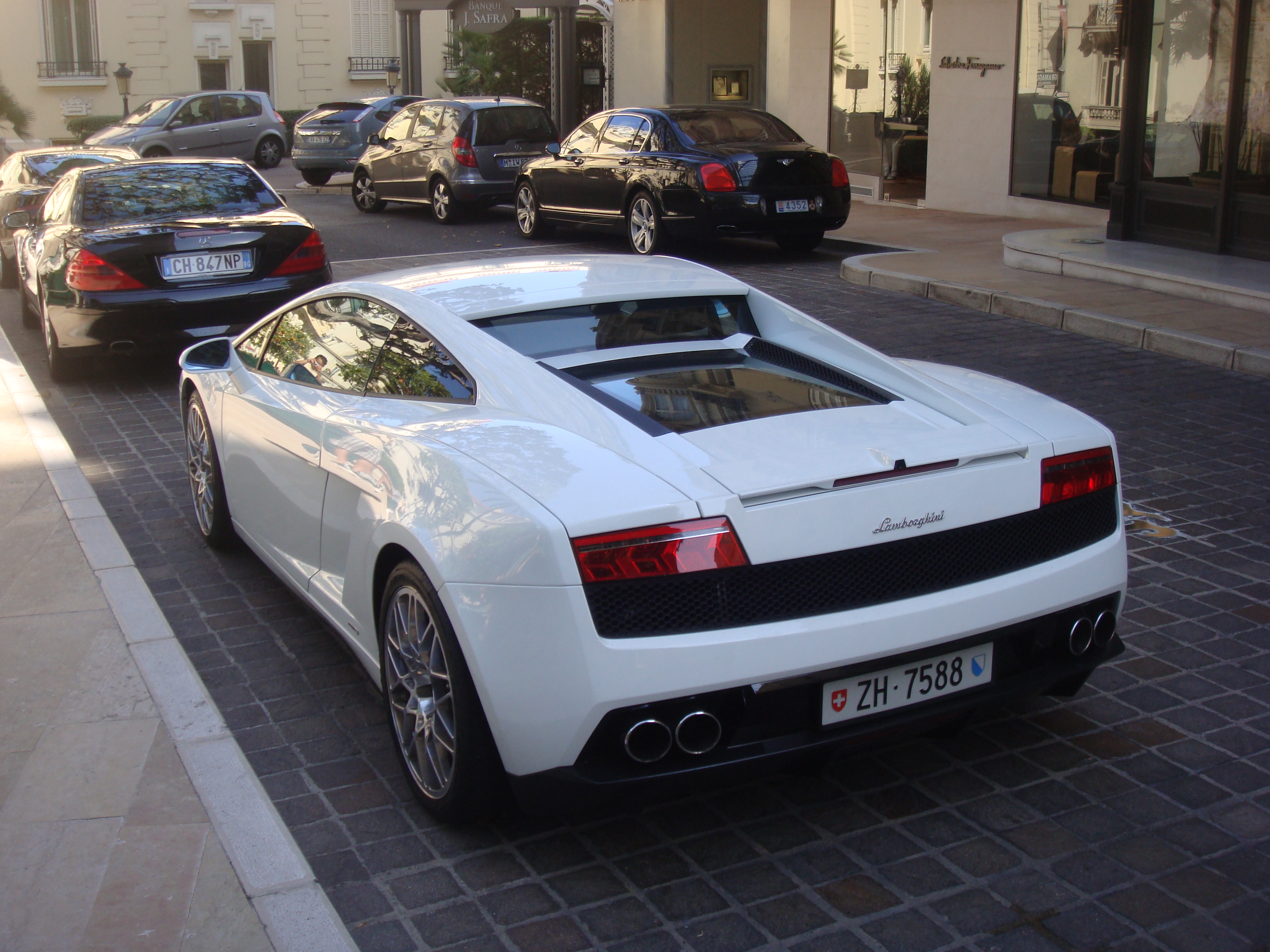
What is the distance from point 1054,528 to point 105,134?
3247 centimetres

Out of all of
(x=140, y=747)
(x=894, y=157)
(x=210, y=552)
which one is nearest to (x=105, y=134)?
(x=894, y=157)

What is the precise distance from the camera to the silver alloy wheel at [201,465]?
221 inches

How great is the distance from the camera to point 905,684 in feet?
10.5

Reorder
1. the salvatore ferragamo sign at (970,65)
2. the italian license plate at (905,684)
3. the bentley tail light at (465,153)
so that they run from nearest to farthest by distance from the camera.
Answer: the italian license plate at (905,684), the salvatore ferragamo sign at (970,65), the bentley tail light at (465,153)

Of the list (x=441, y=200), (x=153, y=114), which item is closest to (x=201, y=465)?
(x=441, y=200)

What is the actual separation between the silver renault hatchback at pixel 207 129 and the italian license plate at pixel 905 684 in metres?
30.5

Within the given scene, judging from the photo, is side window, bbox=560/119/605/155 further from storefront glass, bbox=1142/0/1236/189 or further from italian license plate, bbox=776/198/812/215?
storefront glass, bbox=1142/0/1236/189

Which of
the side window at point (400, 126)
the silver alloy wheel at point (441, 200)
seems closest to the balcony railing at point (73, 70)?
the side window at point (400, 126)

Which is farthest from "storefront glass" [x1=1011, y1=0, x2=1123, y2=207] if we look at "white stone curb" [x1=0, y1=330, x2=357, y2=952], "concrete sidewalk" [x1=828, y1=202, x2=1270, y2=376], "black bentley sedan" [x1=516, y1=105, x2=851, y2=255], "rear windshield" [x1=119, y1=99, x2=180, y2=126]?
"rear windshield" [x1=119, y1=99, x2=180, y2=126]

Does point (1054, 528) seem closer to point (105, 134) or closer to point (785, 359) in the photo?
point (785, 359)

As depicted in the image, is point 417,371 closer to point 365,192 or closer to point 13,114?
point 365,192

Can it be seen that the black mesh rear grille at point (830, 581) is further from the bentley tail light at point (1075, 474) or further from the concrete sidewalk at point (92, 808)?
the concrete sidewalk at point (92, 808)

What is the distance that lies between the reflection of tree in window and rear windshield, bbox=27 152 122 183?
11.0m

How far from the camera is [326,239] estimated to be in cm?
1712
